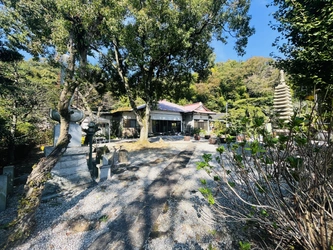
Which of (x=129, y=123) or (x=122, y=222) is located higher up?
(x=129, y=123)

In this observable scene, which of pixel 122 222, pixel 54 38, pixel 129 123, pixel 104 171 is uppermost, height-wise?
pixel 54 38

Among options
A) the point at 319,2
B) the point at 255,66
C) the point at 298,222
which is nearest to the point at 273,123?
the point at 298,222

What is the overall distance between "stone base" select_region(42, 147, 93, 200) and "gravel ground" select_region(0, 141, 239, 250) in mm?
226

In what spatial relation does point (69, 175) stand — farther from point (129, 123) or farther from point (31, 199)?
point (129, 123)

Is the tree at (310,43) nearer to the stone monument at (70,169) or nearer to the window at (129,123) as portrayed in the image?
the stone monument at (70,169)

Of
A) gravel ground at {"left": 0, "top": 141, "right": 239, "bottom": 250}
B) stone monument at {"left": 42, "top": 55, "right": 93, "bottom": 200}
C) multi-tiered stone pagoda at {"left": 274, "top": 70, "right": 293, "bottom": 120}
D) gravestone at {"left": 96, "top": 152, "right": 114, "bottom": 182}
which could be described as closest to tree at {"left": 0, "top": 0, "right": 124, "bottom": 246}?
gravel ground at {"left": 0, "top": 141, "right": 239, "bottom": 250}

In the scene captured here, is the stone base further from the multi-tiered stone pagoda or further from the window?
the window

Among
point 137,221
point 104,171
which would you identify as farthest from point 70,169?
point 137,221

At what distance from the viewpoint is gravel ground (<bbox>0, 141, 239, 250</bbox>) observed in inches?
89.9

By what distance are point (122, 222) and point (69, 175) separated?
6.95 feet

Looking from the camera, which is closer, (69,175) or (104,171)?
(69,175)

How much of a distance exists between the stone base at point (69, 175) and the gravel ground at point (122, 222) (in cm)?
23

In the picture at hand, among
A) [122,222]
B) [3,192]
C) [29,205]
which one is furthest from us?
[3,192]

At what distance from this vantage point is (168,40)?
8164 millimetres
